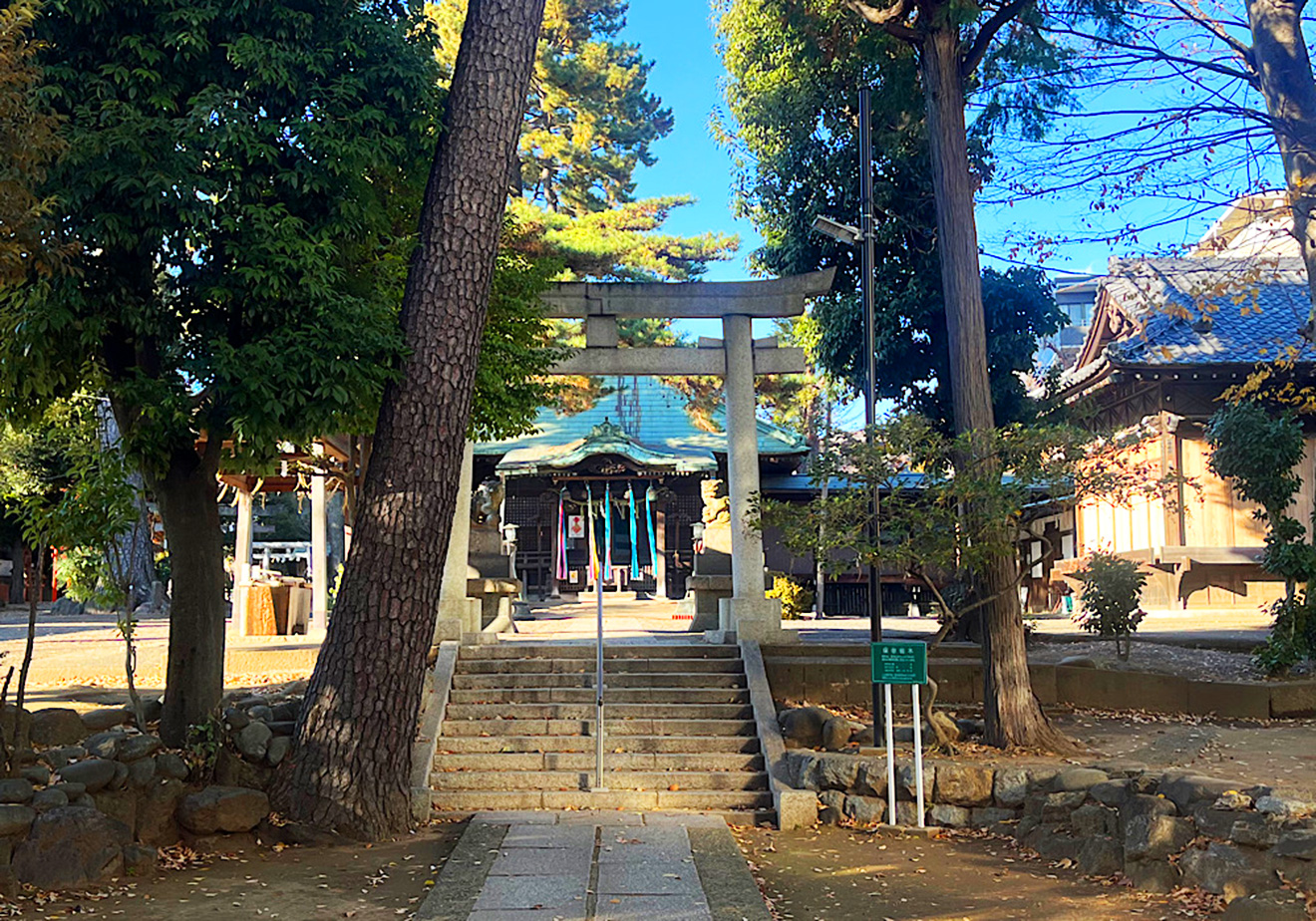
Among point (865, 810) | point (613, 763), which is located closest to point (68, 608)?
point (613, 763)

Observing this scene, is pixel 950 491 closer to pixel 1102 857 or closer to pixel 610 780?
pixel 1102 857

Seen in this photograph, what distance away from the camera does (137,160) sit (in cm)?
779

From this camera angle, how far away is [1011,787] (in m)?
8.92

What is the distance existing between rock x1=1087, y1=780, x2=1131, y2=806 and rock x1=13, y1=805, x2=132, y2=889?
651cm

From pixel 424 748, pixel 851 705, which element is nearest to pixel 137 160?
pixel 424 748

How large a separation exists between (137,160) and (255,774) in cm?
452

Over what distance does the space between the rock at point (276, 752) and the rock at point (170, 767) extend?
0.63m

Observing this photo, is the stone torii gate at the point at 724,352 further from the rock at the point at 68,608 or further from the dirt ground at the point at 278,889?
the rock at the point at 68,608

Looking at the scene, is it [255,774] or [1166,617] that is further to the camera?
[1166,617]

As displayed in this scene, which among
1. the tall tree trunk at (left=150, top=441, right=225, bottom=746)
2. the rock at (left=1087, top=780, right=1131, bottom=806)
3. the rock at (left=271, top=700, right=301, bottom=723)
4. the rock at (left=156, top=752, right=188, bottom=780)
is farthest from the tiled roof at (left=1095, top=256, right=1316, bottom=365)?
the rock at (left=156, top=752, right=188, bottom=780)

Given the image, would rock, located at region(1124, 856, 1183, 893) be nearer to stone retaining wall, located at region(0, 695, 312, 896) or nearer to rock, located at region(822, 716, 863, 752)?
rock, located at region(822, 716, 863, 752)

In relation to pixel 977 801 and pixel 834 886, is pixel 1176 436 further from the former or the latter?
pixel 834 886

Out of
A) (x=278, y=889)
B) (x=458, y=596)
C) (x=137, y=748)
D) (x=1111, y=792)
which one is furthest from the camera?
(x=458, y=596)

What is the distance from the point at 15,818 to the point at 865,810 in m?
6.09
